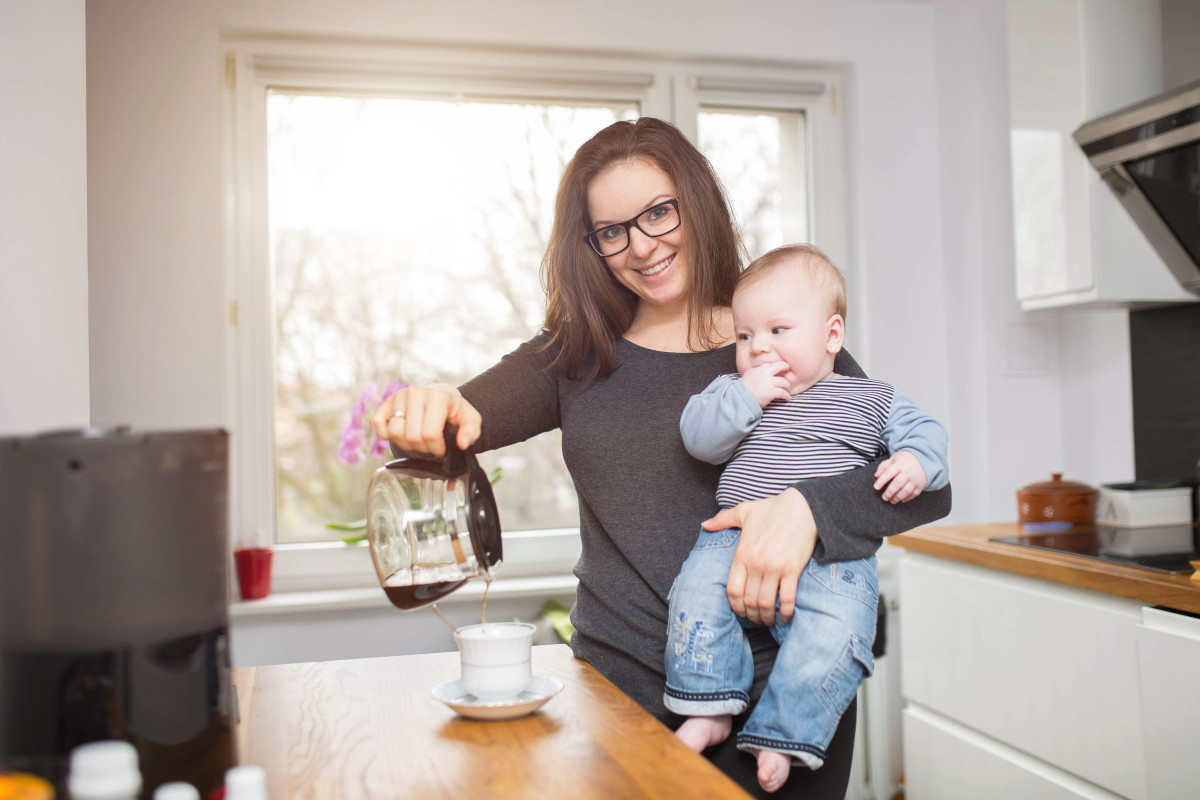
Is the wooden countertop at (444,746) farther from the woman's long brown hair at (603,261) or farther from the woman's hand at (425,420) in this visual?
the woman's long brown hair at (603,261)

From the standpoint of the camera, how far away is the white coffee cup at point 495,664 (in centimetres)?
91

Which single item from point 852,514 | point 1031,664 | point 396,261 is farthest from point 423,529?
point 396,261

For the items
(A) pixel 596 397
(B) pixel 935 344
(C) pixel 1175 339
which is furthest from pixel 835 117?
(A) pixel 596 397

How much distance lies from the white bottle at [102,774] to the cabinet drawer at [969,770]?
5.82 feet

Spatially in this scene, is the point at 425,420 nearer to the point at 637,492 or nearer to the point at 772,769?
the point at 637,492

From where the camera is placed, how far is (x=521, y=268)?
2680 mm

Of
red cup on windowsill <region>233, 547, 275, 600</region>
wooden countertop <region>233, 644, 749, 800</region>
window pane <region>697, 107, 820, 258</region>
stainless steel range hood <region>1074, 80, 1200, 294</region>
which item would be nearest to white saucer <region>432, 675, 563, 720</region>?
wooden countertop <region>233, 644, 749, 800</region>

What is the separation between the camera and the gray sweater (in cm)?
113

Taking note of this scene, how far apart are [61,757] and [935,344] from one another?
263 centimetres

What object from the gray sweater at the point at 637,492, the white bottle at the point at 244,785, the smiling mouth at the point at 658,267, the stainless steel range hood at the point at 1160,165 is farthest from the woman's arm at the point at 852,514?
the stainless steel range hood at the point at 1160,165

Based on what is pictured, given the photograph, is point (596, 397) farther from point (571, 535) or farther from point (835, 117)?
point (835, 117)

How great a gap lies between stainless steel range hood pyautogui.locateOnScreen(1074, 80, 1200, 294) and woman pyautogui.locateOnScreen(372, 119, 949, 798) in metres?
1.13

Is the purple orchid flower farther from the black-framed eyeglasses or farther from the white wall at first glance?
the black-framed eyeglasses

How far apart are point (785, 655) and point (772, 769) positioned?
0.42 feet
